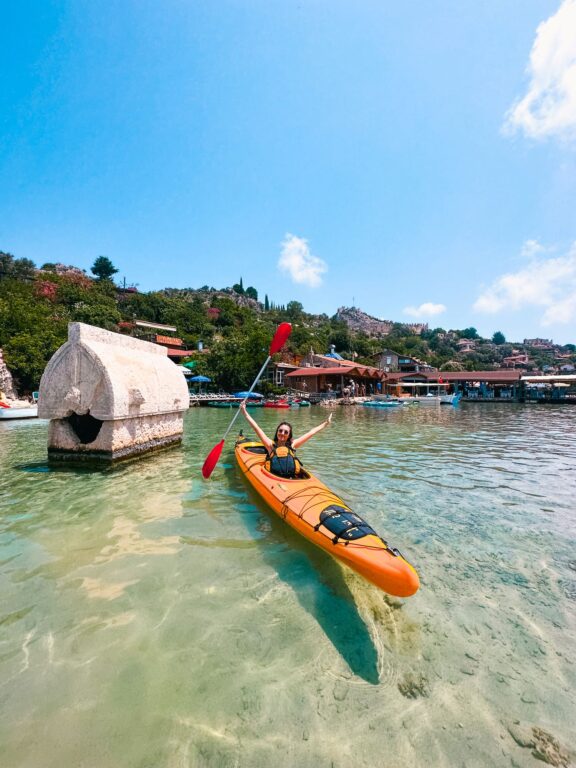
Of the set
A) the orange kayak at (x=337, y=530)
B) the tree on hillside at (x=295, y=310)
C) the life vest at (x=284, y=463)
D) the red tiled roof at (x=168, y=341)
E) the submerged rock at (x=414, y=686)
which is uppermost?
the tree on hillside at (x=295, y=310)

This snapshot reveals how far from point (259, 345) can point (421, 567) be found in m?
36.6

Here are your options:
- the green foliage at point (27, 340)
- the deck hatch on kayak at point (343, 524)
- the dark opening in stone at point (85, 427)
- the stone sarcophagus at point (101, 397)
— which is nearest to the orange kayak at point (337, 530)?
the deck hatch on kayak at point (343, 524)

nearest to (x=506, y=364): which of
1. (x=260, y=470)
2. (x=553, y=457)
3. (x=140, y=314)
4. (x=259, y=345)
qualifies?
(x=259, y=345)

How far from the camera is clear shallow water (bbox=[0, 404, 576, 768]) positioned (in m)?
2.33

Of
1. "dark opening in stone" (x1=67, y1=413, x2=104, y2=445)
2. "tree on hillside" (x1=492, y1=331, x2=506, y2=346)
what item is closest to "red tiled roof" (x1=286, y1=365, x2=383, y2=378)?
"dark opening in stone" (x1=67, y1=413, x2=104, y2=445)

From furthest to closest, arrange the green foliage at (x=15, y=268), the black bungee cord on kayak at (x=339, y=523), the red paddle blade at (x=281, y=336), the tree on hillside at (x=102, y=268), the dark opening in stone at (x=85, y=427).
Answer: the tree on hillside at (x=102, y=268), the green foliage at (x=15, y=268), the red paddle blade at (x=281, y=336), the dark opening in stone at (x=85, y=427), the black bungee cord on kayak at (x=339, y=523)

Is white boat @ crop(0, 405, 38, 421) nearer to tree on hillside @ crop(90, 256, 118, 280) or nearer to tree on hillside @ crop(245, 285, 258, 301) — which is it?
tree on hillside @ crop(90, 256, 118, 280)

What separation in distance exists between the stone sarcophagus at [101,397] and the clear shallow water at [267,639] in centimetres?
222

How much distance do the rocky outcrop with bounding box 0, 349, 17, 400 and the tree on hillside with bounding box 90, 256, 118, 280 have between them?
7163 centimetres

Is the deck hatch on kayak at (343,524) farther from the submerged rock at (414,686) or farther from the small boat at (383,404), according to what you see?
the small boat at (383,404)

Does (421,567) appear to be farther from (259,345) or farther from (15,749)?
(259,345)

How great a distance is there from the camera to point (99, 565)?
174 inches

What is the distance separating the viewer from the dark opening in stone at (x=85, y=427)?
31.3 ft

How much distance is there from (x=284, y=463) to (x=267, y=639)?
3356 millimetres
